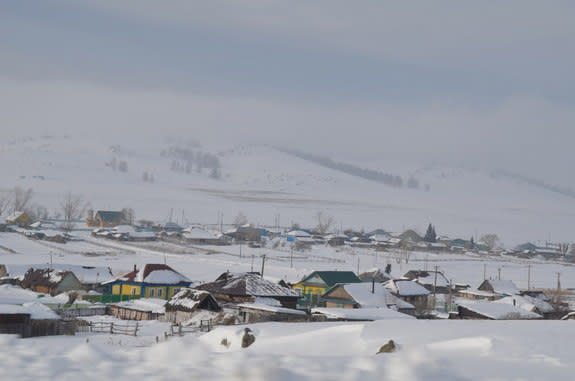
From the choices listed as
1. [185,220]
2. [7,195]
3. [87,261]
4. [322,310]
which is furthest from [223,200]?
[322,310]

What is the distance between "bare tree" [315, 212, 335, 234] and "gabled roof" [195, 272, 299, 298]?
9421cm

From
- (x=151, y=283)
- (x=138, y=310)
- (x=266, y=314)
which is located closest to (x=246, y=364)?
(x=266, y=314)

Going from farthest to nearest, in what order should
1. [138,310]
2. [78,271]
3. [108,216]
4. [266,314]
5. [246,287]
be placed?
[108,216], [78,271], [246,287], [138,310], [266,314]

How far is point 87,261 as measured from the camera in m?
63.1

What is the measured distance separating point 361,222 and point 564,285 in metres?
105

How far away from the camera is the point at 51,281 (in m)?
42.7

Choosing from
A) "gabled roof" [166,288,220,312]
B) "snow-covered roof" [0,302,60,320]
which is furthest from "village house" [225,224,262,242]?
"snow-covered roof" [0,302,60,320]

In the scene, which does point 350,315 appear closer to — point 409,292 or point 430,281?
point 409,292

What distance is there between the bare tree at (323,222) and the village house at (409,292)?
276 ft

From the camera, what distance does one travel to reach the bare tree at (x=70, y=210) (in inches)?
4535

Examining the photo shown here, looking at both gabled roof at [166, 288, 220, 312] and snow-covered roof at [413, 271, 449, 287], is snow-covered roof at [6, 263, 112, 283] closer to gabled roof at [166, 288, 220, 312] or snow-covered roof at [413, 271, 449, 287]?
gabled roof at [166, 288, 220, 312]

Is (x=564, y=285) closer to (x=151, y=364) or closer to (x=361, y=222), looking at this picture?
(x=151, y=364)

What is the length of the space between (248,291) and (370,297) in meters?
8.06

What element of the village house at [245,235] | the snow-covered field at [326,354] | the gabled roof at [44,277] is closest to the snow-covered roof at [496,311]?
the snow-covered field at [326,354]
